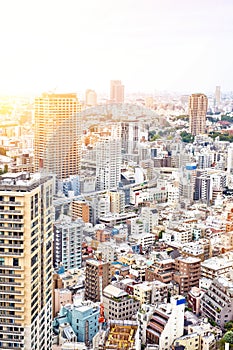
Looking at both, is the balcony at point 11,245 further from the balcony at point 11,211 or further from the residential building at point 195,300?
the residential building at point 195,300

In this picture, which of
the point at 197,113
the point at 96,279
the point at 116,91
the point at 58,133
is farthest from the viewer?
the point at 197,113

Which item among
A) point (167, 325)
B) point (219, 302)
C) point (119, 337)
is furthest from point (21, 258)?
point (219, 302)

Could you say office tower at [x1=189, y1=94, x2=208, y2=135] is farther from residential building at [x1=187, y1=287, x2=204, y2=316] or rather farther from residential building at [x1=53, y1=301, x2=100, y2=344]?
residential building at [x1=53, y1=301, x2=100, y2=344]

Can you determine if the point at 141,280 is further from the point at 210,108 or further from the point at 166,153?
the point at 210,108

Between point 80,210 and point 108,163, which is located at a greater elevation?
point 108,163

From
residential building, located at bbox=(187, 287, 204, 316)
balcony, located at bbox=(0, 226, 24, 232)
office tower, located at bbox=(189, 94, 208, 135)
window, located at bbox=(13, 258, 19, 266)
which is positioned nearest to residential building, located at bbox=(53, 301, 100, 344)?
residential building, located at bbox=(187, 287, 204, 316)

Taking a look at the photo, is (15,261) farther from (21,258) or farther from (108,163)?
(108,163)
